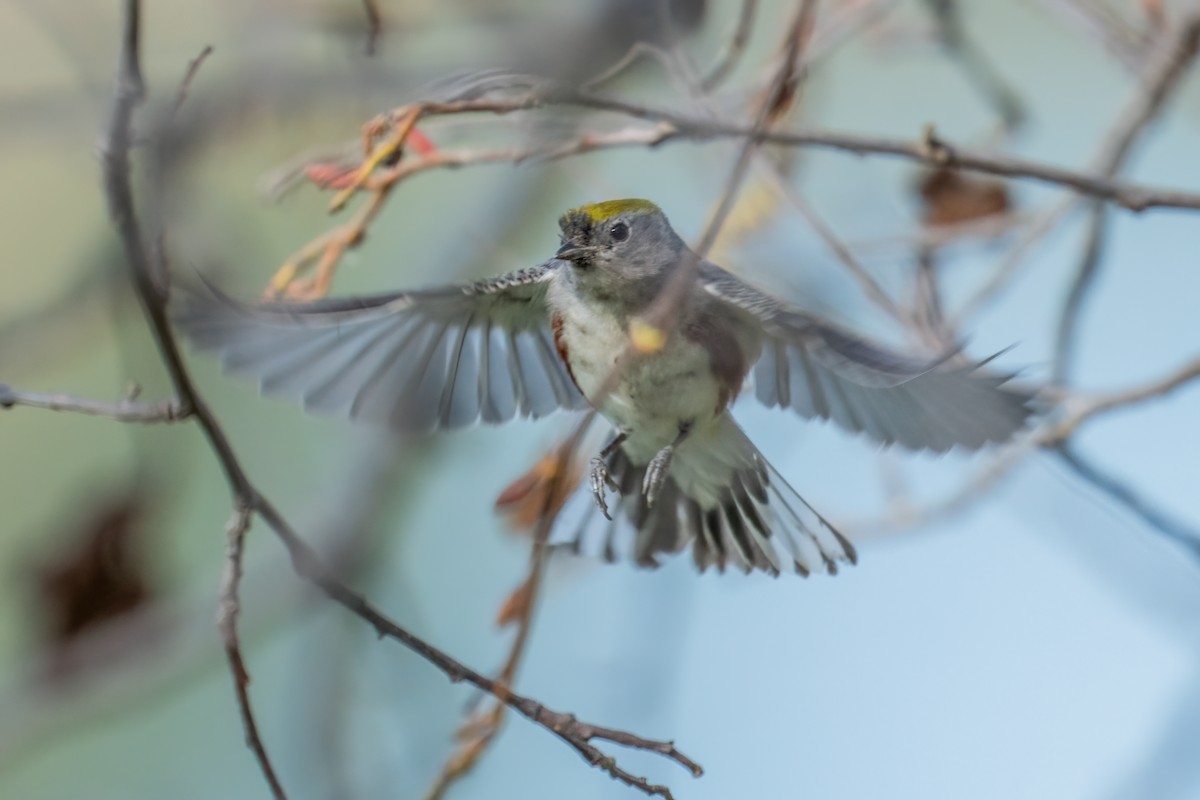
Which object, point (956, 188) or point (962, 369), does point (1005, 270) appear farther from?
point (962, 369)

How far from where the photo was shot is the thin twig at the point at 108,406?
1.31 metres

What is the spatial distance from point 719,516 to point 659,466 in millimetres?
322

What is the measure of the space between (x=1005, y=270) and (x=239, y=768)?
9.72 ft

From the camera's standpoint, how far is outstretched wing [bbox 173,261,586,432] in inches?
68.6

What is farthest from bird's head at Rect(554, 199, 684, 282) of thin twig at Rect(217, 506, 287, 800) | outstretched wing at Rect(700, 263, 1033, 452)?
thin twig at Rect(217, 506, 287, 800)

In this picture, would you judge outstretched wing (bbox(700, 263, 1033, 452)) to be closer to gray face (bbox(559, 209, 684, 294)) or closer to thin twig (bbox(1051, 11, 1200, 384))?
gray face (bbox(559, 209, 684, 294))

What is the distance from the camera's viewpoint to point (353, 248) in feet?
6.45

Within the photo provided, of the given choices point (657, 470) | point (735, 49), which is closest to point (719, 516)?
point (657, 470)

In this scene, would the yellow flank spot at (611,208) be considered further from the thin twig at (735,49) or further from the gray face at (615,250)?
the thin twig at (735,49)

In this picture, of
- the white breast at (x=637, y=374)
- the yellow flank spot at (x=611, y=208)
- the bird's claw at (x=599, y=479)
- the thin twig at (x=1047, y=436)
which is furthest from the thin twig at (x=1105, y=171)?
the bird's claw at (x=599, y=479)

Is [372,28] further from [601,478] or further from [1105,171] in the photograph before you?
[1105,171]

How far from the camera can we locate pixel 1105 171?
221 centimetres

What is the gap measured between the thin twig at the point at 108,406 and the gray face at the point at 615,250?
644mm

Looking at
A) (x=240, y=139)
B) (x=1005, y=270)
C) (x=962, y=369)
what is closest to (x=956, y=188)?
(x=1005, y=270)
